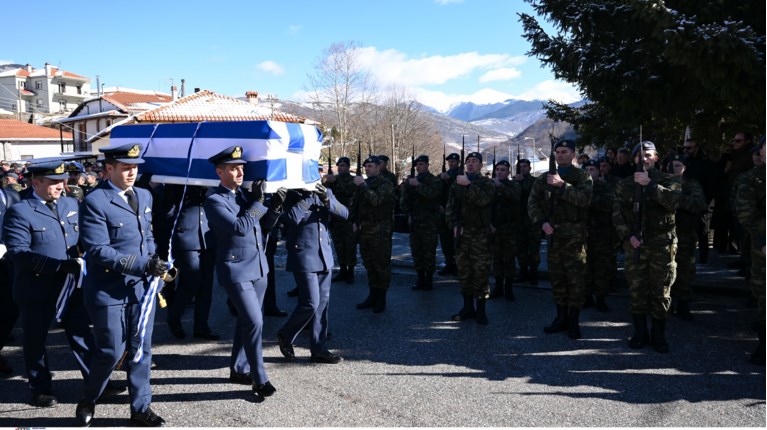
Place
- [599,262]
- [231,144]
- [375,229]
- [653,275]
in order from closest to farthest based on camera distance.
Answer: [231,144] → [653,275] → [599,262] → [375,229]

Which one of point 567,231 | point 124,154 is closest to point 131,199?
point 124,154

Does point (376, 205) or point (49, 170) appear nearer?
point (49, 170)

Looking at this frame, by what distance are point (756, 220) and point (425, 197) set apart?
166 inches

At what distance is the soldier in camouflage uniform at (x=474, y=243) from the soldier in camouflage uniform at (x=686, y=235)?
2042 millimetres

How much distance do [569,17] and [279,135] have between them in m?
4.52

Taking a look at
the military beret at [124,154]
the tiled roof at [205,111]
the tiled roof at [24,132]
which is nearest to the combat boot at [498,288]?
the military beret at [124,154]

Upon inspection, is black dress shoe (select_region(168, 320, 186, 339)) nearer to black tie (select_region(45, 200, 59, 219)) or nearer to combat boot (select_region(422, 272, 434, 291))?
black tie (select_region(45, 200, 59, 219))

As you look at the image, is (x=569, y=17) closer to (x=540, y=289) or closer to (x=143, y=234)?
(x=540, y=289)

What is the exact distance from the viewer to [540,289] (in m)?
8.16

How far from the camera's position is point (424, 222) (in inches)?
335

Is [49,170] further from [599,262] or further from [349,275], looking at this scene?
[599,262]

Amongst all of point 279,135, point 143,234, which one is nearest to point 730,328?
point 279,135

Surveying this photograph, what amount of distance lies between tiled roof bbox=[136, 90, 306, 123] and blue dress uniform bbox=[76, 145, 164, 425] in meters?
27.0

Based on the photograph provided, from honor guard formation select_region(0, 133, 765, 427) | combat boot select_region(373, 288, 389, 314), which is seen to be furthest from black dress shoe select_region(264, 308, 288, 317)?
combat boot select_region(373, 288, 389, 314)
